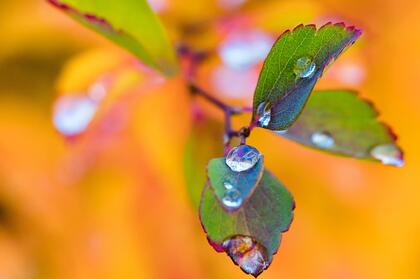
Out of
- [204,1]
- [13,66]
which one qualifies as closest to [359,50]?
[204,1]

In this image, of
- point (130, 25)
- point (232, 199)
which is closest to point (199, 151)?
point (130, 25)

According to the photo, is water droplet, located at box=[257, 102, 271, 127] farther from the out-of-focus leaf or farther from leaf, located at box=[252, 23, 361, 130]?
the out-of-focus leaf

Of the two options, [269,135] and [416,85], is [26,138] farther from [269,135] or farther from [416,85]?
[416,85]

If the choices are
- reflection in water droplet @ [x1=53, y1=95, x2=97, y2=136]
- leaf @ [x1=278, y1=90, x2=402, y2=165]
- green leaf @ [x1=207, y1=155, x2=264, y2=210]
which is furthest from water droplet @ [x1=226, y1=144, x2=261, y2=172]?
reflection in water droplet @ [x1=53, y1=95, x2=97, y2=136]

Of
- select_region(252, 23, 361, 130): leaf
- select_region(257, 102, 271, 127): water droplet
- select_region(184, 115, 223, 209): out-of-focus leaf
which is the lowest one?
select_region(184, 115, 223, 209): out-of-focus leaf

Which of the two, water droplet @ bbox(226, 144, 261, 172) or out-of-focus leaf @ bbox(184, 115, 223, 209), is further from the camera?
out-of-focus leaf @ bbox(184, 115, 223, 209)

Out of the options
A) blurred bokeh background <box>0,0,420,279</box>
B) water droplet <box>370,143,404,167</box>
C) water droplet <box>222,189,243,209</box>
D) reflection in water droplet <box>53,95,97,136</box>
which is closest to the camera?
water droplet <box>222,189,243,209</box>

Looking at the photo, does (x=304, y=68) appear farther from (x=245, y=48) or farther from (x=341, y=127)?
(x=245, y=48)
